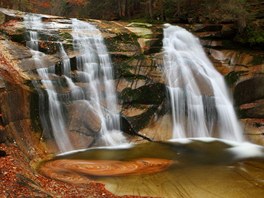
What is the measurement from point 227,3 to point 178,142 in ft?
28.7

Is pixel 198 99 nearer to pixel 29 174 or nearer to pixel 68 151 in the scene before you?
pixel 68 151

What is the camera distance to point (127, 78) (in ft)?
51.1

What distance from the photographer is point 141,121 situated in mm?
14828

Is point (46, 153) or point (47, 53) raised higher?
point (47, 53)

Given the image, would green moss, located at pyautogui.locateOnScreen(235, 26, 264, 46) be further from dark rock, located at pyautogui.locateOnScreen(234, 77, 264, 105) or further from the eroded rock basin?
the eroded rock basin

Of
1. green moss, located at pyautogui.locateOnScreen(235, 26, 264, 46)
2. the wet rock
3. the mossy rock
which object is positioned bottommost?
the wet rock

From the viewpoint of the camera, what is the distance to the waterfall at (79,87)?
43.5 feet

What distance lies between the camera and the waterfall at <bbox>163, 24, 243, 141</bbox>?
1515 centimetres

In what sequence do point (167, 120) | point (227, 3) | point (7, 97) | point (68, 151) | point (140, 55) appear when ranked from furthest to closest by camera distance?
point (227, 3) < point (140, 55) < point (167, 120) < point (68, 151) < point (7, 97)

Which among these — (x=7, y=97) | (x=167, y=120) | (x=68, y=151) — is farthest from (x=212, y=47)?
(x=7, y=97)

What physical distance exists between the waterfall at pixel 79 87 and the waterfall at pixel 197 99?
9.58 ft

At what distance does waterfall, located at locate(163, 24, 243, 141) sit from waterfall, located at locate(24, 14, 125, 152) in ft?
9.58

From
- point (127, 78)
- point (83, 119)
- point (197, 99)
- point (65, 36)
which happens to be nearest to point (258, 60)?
point (197, 99)

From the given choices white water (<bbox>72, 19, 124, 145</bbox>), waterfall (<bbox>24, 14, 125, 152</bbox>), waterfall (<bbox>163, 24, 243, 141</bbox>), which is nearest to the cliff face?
waterfall (<bbox>24, 14, 125, 152</bbox>)
